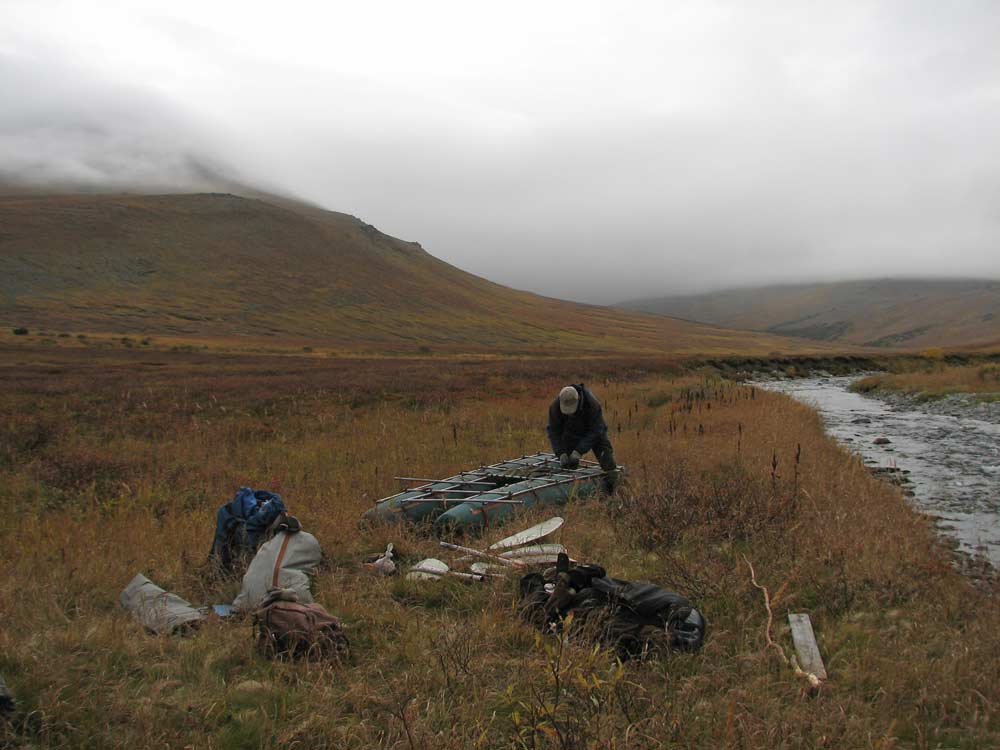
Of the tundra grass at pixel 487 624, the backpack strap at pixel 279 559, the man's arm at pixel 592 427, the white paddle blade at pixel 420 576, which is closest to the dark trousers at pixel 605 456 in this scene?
the man's arm at pixel 592 427

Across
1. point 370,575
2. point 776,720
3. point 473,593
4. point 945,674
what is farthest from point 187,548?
point 945,674

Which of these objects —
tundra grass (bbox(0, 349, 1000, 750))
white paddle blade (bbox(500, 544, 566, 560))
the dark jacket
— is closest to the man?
the dark jacket

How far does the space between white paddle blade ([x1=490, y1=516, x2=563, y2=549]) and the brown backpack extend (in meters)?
2.20

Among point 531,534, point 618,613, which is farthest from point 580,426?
point 618,613

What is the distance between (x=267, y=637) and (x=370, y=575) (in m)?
1.64

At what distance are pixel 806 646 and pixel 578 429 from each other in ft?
17.4

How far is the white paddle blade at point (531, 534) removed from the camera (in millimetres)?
6009

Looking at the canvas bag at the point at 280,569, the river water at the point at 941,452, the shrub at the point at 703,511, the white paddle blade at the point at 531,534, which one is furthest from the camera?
the river water at the point at 941,452

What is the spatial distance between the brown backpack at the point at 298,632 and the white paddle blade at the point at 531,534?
7.21 ft

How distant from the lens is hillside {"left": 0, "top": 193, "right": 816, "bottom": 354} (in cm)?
7631

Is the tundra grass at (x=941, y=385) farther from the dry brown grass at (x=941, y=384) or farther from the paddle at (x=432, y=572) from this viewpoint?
the paddle at (x=432, y=572)

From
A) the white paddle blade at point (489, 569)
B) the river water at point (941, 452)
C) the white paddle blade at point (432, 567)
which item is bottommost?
the river water at point (941, 452)

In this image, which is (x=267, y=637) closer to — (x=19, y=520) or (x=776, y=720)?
(x=776, y=720)

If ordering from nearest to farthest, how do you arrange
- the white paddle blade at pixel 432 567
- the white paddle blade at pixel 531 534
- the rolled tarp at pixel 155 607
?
the rolled tarp at pixel 155 607 < the white paddle blade at pixel 432 567 < the white paddle blade at pixel 531 534
